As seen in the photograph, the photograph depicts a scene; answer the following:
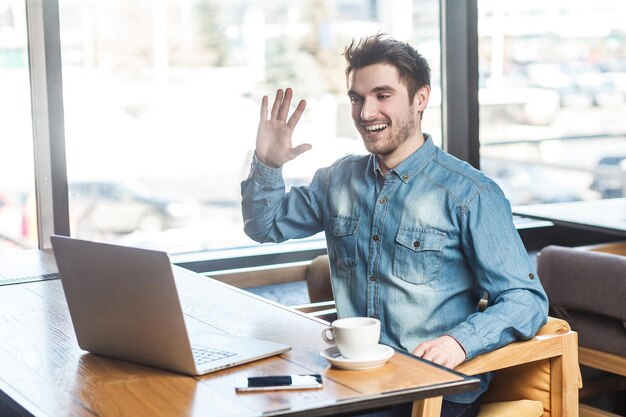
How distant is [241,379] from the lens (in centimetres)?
172

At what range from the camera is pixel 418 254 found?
238cm

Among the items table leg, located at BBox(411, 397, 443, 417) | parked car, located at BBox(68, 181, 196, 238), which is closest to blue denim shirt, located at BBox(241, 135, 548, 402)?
table leg, located at BBox(411, 397, 443, 417)

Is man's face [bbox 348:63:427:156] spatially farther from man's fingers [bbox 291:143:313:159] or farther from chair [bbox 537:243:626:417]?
chair [bbox 537:243:626:417]

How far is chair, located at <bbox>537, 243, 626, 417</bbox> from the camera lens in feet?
9.65

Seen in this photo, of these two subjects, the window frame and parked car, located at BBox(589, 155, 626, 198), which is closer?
the window frame

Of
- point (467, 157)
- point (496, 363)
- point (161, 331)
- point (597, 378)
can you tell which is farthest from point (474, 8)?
point (161, 331)

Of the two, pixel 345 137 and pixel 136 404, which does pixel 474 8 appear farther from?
pixel 136 404

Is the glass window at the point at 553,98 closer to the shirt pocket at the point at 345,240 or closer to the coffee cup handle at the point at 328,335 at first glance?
the shirt pocket at the point at 345,240

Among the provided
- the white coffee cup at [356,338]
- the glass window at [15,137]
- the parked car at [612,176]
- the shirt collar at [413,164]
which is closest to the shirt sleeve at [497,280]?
the shirt collar at [413,164]

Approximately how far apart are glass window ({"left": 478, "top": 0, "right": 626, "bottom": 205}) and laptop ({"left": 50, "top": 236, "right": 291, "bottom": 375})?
239 centimetres

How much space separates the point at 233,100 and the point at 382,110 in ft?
4.33

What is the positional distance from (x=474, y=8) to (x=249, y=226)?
5.85 feet

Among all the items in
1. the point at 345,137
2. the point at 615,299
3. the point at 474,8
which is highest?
the point at 474,8

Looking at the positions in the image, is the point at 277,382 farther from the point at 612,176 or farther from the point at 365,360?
the point at 612,176
